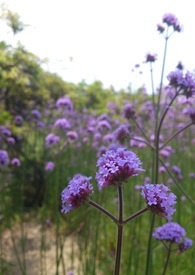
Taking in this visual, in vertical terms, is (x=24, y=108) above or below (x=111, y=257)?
above

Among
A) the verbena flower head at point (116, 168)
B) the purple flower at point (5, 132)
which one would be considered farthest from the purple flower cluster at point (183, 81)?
the purple flower at point (5, 132)

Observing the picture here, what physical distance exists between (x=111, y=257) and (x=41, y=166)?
1.89m

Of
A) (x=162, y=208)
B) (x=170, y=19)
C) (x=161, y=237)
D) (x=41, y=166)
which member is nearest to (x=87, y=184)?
(x=162, y=208)

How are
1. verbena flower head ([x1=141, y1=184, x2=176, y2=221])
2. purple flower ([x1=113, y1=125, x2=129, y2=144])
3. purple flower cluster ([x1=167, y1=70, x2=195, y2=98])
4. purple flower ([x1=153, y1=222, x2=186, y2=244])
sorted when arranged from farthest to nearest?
purple flower ([x1=113, y1=125, x2=129, y2=144]), purple flower cluster ([x1=167, y1=70, x2=195, y2=98]), purple flower ([x1=153, y1=222, x2=186, y2=244]), verbena flower head ([x1=141, y1=184, x2=176, y2=221])

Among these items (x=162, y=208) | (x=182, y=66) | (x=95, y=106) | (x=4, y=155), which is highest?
(x=95, y=106)

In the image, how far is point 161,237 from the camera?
1.88 m

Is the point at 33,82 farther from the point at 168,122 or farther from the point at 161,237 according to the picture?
the point at 161,237

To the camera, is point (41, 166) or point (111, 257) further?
point (41, 166)

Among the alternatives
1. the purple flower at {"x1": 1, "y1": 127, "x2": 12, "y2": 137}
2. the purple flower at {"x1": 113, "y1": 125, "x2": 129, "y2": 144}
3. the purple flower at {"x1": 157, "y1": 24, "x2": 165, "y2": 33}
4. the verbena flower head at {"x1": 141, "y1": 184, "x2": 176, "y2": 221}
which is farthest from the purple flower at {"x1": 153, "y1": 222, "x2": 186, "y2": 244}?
the purple flower at {"x1": 1, "y1": 127, "x2": 12, "y2": 137}

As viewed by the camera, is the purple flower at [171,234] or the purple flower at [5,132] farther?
the purple flower at [5,132]

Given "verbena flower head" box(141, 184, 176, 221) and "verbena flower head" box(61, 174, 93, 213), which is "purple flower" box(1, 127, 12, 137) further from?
"verbena flower head" box(141, 184, 176, 221)

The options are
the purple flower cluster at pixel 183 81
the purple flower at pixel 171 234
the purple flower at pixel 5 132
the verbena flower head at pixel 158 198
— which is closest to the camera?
the verbena flower head at pixel 158 198

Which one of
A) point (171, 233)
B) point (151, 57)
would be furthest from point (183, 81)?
point (171, 233)

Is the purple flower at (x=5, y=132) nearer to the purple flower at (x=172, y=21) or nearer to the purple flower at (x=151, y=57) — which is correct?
the purple flower at (x=151, y=57)
